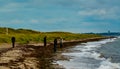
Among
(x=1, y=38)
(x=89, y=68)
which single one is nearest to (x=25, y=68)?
(x=89, y=68)

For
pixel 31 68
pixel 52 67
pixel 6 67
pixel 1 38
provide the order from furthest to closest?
pixel 1 38 < pixel 52 67 < pixel 31 68 < pixel 6 67

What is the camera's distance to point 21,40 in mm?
86875

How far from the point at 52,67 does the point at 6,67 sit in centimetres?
736

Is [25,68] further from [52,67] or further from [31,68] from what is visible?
[52,67]

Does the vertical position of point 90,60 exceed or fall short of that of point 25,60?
it falls short

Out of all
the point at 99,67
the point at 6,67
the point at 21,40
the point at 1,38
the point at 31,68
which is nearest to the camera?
the point at 6,67

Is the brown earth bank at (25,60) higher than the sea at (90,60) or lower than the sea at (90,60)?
higher

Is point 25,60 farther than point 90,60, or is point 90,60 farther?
point 90,60

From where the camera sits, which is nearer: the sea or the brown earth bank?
the brown earth bank

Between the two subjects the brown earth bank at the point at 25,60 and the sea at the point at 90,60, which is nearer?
the brown earth bank at the point at 25,60

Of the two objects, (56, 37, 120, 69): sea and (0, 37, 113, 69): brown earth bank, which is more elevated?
(0, 37, 113, 69): brown earth bank

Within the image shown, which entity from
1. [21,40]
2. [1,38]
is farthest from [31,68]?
[21,40]

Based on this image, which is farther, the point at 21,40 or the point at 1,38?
the point at 21,40

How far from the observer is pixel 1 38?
80.7 m
